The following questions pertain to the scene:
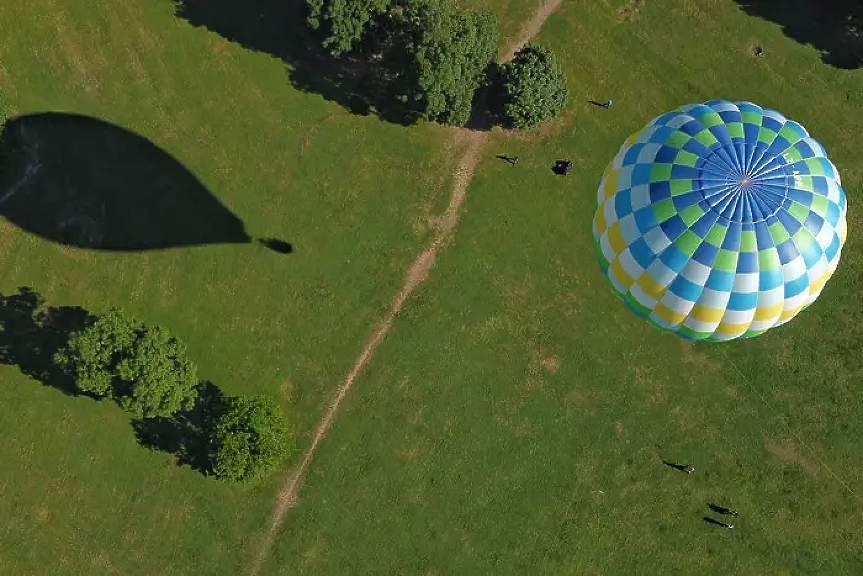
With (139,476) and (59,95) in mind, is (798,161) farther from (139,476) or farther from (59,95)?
(59,95)

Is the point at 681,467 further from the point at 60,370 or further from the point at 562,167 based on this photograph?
the point at 60,370

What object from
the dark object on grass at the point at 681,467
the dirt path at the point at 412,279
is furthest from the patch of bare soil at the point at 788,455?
the dirt path at the point at 412,279

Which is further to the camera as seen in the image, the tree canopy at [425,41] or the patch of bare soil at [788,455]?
the patch of bare soil at [788,455]

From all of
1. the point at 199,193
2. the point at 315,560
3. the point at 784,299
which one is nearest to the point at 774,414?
the point at 784,299

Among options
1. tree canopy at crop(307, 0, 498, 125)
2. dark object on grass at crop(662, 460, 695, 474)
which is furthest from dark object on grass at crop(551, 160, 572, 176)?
dark object on grass at crop(662, 460, 695, 474)

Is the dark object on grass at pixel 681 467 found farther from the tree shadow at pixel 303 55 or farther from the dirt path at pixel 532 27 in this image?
the dirt path at pixel 532 27

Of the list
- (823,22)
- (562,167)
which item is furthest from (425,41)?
(823,22)
